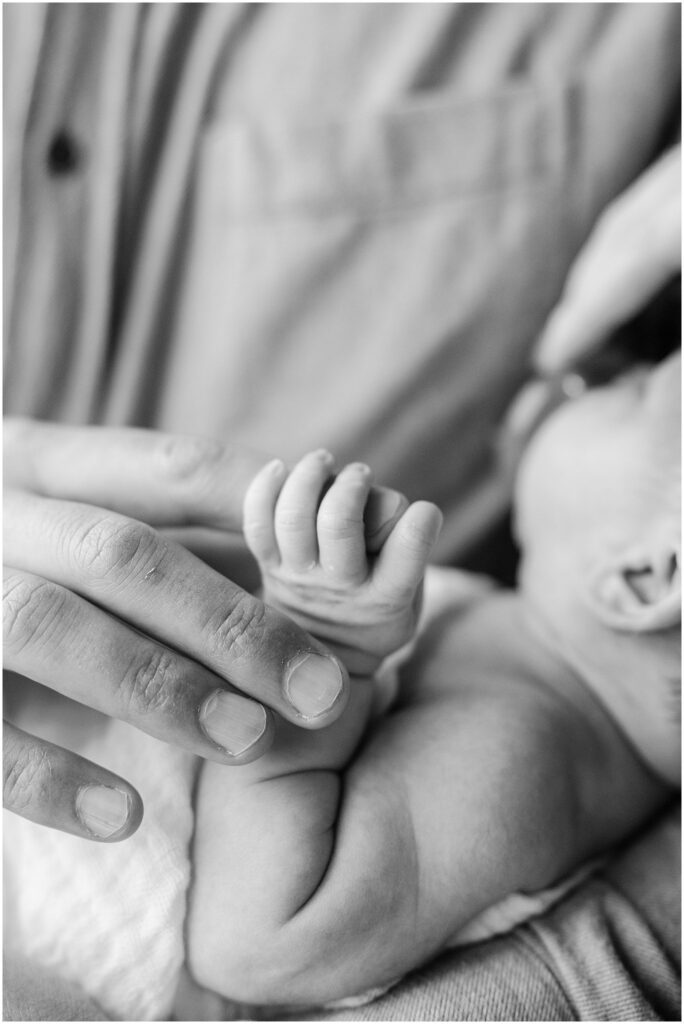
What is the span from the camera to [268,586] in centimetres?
68

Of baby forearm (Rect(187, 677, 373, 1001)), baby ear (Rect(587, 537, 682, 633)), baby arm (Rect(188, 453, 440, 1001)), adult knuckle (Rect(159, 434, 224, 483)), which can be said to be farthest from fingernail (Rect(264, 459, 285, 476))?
baby ear (Rect(587, 537, 682, 633))

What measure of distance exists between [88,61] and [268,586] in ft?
2.26

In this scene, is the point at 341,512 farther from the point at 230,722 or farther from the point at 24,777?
the point at 24,777

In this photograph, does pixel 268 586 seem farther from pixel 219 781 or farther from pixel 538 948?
pixel 538 948

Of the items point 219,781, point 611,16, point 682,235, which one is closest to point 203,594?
point 219,781

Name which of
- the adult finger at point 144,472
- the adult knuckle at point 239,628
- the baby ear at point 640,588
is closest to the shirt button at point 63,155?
the adult finger at point 144,472

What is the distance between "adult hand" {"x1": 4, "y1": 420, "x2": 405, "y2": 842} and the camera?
1.98 ft

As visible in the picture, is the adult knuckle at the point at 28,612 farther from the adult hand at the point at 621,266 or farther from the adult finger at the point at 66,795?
the adult hand at the point at 621,266

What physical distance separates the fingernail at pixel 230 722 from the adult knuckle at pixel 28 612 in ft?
0.42

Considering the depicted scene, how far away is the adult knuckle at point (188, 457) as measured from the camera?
72cm

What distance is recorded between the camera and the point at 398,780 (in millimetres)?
736

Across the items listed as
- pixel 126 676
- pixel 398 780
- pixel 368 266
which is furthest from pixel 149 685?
pixel 368 266

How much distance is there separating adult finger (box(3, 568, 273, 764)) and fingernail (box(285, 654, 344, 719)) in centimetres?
3

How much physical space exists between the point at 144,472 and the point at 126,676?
204 mm
